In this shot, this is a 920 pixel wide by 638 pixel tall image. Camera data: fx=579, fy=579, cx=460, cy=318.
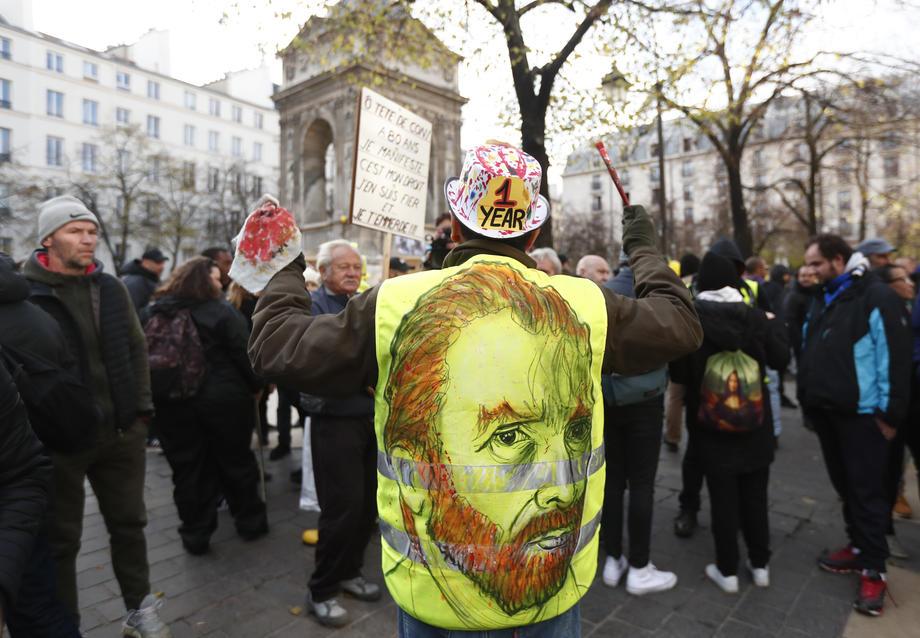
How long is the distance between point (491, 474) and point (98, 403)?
97.3 inches

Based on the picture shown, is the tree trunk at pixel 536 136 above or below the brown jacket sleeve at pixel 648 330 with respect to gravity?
above

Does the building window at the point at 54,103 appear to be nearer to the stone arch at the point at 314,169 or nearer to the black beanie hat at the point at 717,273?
the stone arch at the point at 314,169

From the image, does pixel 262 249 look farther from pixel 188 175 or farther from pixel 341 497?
pixel 188 175

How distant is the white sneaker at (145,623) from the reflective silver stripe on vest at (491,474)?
229 cm

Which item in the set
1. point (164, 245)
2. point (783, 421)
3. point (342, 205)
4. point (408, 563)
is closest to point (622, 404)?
point (408, 563)

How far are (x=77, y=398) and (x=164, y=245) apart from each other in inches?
1412

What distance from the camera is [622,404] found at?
3531 mm

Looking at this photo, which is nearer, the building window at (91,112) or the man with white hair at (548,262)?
the man with white hair at (548,262)

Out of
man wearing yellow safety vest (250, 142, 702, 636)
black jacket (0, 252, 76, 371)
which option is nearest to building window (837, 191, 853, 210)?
man wearing yellow safety vest (250, 142, 702, 636)

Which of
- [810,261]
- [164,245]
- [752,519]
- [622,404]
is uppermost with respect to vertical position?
[164,245]

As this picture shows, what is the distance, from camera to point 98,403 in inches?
118

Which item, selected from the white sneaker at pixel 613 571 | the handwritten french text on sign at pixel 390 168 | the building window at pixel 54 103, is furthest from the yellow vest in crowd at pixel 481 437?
the building window at pixel 54 103

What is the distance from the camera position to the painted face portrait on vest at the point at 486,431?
1465 mm

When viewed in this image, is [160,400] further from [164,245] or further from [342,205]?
[164,245]
